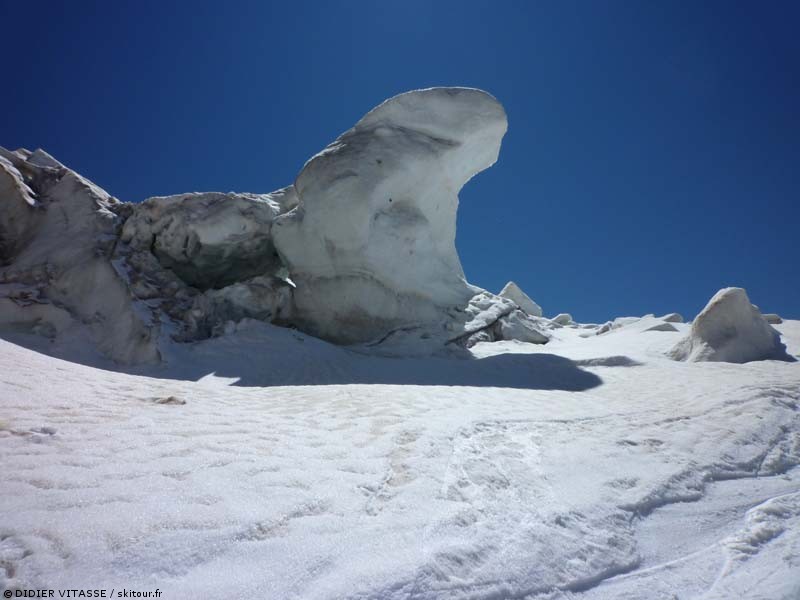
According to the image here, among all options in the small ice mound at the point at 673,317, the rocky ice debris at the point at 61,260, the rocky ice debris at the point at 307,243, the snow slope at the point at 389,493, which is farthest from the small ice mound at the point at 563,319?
the rocky ice debris at the point at 61,260

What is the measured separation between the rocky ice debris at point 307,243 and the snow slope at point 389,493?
160 inches

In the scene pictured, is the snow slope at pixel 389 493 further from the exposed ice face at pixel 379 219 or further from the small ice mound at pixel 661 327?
the small ice mound at pixel 661 327

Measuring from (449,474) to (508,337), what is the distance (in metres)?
7.55

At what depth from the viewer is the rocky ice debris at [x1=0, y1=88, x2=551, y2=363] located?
9.05 meters

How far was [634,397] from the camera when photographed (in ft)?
18.9

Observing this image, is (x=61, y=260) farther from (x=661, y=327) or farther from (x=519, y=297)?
(x=519, y=297)

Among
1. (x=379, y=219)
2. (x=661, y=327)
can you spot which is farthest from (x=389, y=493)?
(x=661, y=327)

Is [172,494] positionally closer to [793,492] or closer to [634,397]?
[793,492]

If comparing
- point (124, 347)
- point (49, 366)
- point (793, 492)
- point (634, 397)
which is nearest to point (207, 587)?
point (793, 492)

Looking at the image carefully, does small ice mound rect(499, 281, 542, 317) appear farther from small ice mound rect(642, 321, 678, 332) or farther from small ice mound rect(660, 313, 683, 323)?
small ice mound rect(642, 321, 678, 332)

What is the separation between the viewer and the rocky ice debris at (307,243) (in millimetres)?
9055

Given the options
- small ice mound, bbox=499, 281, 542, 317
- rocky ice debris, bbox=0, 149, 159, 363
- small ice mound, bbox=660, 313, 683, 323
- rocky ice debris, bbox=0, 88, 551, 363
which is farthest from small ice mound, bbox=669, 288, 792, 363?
small ice mound, bbox=499, 281, 542, 317

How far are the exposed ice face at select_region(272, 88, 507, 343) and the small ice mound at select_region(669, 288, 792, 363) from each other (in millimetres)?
4427

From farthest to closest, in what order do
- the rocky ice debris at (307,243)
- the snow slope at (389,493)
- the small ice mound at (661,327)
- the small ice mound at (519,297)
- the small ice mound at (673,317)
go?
1. the small ice mound at (519,297)
2. the small ice mound at (673,317)
3. the small ice mound at (661,327)
4. the rocky ice debris at (307,243)
5. the snow slope at (389,493)
